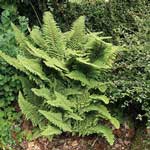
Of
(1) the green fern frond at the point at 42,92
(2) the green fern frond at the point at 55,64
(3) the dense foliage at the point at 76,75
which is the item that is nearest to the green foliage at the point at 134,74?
(3) the dense foliage at the point at 76,75

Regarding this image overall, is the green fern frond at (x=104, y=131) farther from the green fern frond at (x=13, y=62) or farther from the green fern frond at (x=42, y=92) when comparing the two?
the green fern frond at (x=13, y=62)

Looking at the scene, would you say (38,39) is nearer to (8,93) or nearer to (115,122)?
(8,93)

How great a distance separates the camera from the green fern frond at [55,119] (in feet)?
19.1

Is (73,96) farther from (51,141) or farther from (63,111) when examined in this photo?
(51,141)

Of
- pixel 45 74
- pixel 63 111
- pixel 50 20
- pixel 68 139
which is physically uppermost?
pixel 50 20

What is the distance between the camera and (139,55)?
19.8 feet

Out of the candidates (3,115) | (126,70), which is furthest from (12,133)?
(126,70)

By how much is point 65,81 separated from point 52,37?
582 millimetres

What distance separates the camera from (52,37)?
6.05m

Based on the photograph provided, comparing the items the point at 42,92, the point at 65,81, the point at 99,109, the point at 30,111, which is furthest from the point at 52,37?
the point at 99,109

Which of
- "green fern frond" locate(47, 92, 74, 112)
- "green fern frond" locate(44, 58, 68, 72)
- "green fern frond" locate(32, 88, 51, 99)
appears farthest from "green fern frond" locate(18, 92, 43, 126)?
"green fern frond" locate(44, 58, 68, 72)

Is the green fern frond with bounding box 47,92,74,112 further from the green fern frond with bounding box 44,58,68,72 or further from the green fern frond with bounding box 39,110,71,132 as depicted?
the green fern frond with bounding box 44,58,68,72

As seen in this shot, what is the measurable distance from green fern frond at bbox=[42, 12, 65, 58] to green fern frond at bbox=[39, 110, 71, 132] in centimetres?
75

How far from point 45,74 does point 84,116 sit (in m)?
0.72
